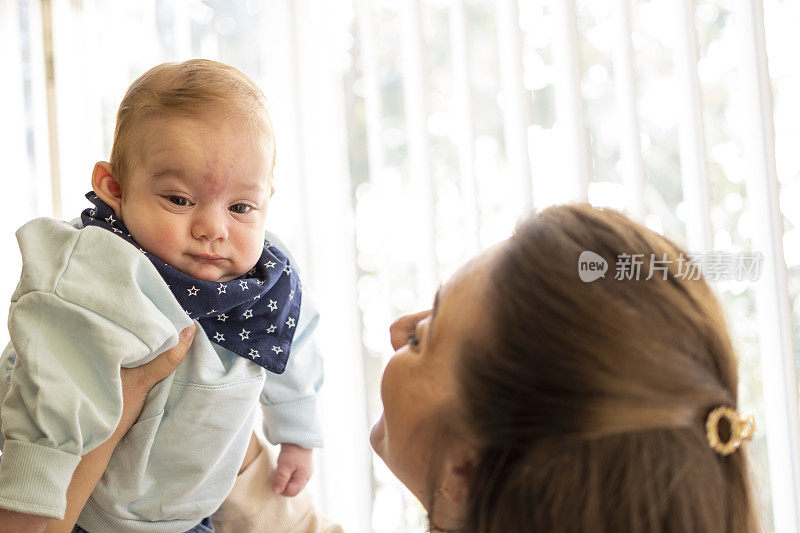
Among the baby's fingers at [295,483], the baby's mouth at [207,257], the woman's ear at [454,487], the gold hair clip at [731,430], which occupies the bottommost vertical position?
the baby's fingers at [295,483]

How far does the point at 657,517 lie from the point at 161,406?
2.49ft

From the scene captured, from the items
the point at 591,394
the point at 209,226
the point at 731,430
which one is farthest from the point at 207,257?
the point at 731,430

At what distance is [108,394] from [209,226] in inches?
11.9

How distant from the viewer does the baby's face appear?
1156 millimetres

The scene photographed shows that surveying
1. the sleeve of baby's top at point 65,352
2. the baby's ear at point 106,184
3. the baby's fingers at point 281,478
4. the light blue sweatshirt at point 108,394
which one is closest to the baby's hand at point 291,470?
the baby's fingers at point 281,478

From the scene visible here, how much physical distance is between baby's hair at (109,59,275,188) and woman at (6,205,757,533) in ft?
1.80

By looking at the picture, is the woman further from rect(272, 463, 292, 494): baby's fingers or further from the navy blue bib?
rect(272, 463, 292, 494): baby's fingers

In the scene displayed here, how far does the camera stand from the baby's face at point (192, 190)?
1.16m

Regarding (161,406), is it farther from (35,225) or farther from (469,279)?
(469,279)

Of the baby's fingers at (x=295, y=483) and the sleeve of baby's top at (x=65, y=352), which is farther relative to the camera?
the baby's fingers at (x=295, y=483)

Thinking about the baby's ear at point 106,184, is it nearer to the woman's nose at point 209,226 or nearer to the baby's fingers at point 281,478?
the woman's nose at point 209,226

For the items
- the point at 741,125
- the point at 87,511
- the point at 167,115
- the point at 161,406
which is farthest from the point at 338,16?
the point at 87,511

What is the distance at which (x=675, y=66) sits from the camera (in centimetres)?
141

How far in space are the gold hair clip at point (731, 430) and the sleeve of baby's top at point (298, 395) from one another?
2.69 feet
